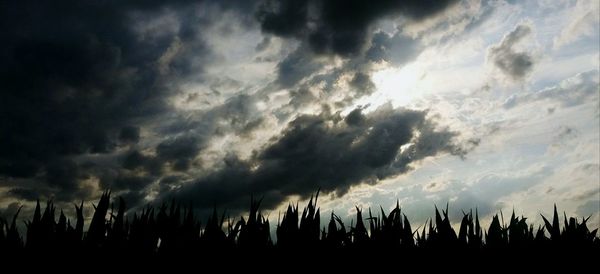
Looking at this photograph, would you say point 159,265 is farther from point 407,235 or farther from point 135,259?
point 407,235

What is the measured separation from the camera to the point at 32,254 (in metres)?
4.04

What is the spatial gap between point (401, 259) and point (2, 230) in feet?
13.4

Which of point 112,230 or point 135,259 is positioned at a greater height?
point 112,230

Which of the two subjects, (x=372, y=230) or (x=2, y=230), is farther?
(x=372, y=230)

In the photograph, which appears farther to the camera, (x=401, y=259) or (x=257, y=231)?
(x=401, y=259)

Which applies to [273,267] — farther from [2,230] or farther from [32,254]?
[2,230]

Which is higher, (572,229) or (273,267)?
(572,229)

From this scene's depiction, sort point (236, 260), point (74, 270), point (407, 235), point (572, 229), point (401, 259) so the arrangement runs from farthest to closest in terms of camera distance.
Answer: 1. point (572, 229)
2. point (407, 235)
3. point (401, 259)
4. point (236, 260)
5. point (74, 270)

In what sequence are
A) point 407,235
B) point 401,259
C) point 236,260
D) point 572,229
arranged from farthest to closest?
1. point 572,229
2. point 407,235
3. point 401,259
4. point 236,260

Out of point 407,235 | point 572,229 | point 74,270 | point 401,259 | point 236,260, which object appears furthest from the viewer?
point 572,229

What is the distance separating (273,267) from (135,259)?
127 cm

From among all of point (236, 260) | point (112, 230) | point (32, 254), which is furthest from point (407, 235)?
point (32, 254)

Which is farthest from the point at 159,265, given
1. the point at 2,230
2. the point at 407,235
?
the point at 407,235

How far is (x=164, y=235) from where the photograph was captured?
4371 mm
